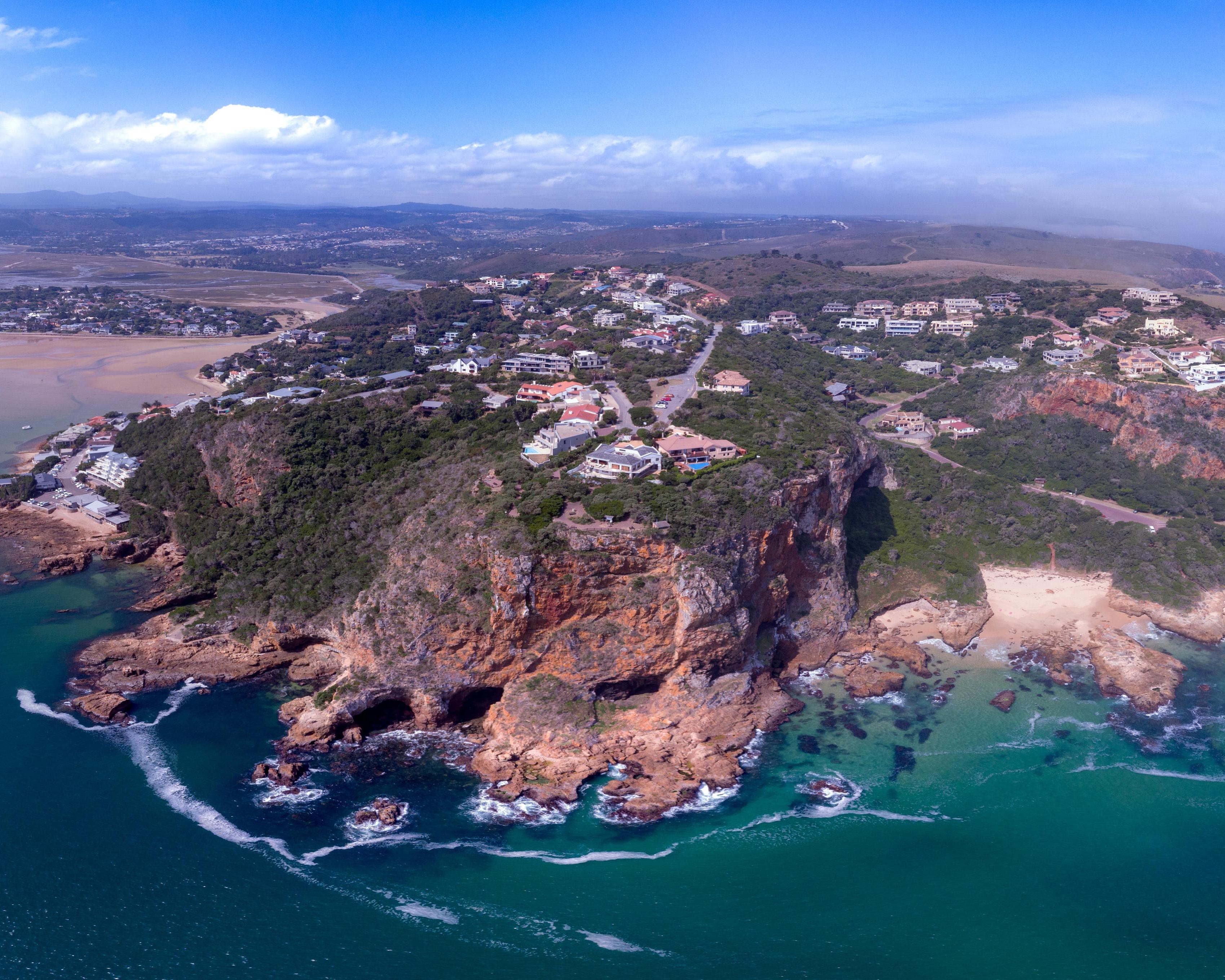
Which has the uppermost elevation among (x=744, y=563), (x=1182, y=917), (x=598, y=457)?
(x=598, y=457)

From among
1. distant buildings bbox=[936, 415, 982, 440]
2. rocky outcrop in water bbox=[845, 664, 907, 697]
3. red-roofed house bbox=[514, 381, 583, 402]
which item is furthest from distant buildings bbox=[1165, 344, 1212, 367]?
red-roofed house bbox=[514, 381, 583, 402]

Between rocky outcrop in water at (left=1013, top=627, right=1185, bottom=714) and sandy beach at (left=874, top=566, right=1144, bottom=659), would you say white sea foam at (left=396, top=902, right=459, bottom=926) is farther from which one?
rocky outcrop in water at (left=1013, top=627, right=1185, bottom=714)

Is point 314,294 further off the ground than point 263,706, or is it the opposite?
point 314,294

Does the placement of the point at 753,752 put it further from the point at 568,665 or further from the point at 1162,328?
the point at 1162,328

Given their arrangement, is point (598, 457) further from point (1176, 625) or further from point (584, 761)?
point (1176, 625)

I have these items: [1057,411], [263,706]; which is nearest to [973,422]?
[1057,411]

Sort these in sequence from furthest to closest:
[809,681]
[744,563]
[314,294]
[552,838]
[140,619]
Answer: [314,294] < [140,619] < [809,681] < [744,563] < [552,838]
